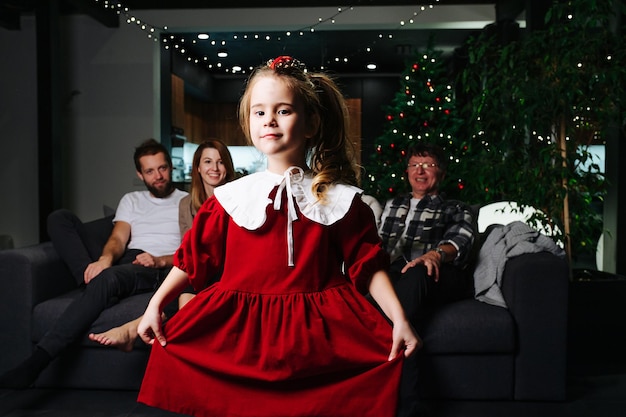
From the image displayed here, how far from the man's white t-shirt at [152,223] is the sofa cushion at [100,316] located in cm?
43

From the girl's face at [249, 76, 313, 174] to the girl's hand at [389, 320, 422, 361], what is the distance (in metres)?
0.44

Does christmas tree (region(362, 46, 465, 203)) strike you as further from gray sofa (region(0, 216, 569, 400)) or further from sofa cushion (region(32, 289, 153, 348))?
sofa cushion (region(32, 289, 153, 348))

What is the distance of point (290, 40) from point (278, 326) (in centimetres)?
600

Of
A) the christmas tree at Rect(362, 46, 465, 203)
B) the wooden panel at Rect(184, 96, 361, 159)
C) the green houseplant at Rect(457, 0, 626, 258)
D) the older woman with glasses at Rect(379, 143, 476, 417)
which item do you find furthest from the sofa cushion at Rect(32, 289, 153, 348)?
the wooden panel at Rect(184, 96, 361, 159)

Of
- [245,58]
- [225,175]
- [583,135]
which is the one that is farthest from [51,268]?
[245,58]

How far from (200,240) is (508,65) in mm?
2705

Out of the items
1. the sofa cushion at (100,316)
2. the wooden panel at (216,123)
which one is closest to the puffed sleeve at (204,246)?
the sofa cushion at (100,316)

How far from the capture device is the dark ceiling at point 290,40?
597 centimetres

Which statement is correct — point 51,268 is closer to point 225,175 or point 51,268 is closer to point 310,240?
point 225,175

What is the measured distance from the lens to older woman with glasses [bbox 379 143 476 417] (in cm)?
260

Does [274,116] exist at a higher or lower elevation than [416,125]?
lower

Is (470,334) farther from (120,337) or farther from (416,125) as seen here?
(416,125)

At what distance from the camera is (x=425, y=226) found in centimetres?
295

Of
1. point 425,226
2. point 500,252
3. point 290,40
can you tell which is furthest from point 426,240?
point 290,40
